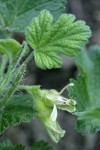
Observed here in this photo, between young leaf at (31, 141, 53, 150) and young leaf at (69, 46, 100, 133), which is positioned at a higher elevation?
young leaf at (69, 46, 100, 133)

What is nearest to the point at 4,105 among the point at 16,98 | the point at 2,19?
the point at 16,98

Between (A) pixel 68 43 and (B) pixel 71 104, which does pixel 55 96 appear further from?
(A) pixel 68 43

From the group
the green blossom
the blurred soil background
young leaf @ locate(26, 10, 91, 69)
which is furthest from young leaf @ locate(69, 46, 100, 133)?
the blurred soil background

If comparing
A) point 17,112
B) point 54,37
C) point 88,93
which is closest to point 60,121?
point 88,93

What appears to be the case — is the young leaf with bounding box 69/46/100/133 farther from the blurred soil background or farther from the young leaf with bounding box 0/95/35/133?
the blurred soil background

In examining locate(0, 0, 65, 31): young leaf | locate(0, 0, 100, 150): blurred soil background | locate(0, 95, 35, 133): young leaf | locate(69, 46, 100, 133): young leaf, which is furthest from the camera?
locate(0, 0, 100, 150): blurred soil background

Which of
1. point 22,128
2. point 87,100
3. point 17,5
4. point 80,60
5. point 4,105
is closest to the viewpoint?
point 4,105
